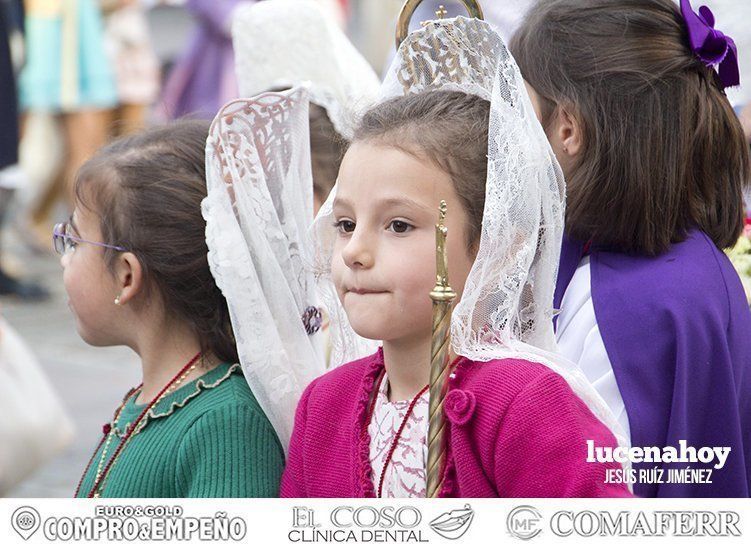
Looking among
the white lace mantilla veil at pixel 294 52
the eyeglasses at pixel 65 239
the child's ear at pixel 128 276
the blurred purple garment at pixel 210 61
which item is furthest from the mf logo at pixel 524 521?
the blurred purple garment at pixel 210 61

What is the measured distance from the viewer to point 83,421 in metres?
5.28

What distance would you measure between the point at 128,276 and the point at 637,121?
100 centimetres

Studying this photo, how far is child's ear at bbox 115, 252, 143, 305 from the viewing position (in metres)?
2.40

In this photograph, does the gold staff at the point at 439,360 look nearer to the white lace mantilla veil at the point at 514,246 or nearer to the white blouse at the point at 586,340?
the white lace mantilla veil at the point at 514,246

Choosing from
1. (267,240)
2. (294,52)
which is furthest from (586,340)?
(294,52)

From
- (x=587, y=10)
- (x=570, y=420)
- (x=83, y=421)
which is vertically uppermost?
(x=587, y=10)

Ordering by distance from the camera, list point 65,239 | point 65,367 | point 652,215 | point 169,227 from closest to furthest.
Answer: point 652,215 → point 169,227 → point 65,239 → point 65,367

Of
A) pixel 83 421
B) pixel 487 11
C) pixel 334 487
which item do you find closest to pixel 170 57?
pixel 83 421

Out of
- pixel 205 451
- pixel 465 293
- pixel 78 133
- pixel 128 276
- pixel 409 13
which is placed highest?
pixel 409 13

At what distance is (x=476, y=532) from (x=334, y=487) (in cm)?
28

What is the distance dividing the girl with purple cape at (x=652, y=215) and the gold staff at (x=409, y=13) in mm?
239

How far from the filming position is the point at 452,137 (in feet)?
6.35

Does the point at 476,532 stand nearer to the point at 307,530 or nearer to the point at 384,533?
the point at 384,533

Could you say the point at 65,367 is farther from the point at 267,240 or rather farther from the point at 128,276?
the point at 267,240
